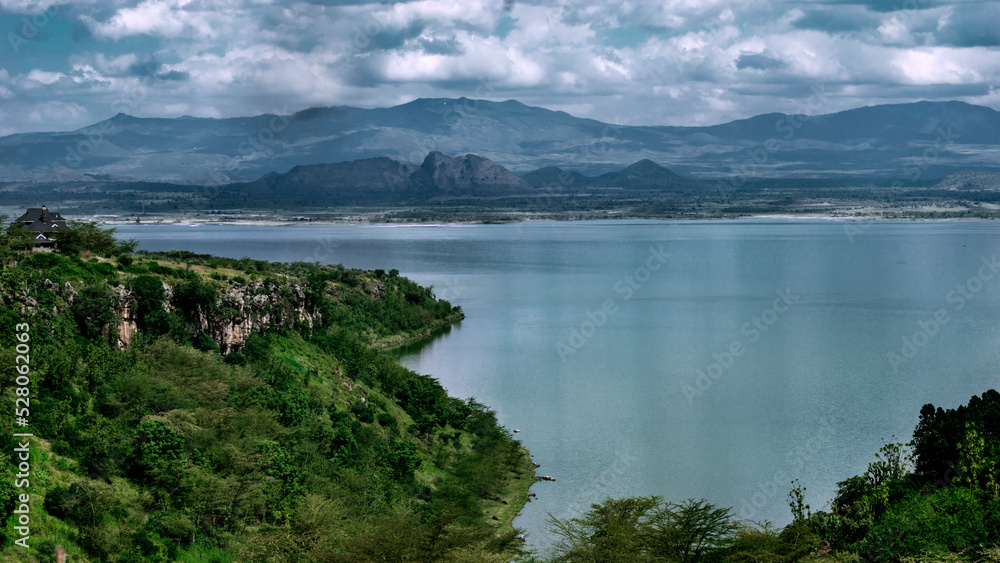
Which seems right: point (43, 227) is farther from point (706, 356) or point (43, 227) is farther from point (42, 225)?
point (706, 356)

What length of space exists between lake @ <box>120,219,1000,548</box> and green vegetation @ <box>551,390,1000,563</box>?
4.47 m

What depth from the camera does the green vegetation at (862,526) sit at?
23.2m

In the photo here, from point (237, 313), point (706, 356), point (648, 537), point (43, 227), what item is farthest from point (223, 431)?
point (706, 356)

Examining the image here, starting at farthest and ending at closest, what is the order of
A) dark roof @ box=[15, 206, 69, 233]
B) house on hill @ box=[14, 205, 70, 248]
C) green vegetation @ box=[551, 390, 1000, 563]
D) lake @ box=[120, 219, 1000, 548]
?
dark roof @ box=[15, 206, 69, 233] < house on hill @ box=[14, 205, 70, 248] < lake @ box=[120, 219, 1000, 548] < green vegetation @ box=[551, 390, 1000, 563]

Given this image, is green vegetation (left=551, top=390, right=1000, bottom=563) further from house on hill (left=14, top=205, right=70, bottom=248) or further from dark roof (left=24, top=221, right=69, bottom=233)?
dark roof (left=24, top=221, right=69, bottom=233)

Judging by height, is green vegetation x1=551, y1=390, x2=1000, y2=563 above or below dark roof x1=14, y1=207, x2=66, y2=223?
below

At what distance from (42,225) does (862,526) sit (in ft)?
113

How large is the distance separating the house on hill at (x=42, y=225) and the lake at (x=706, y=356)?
21.5 metres

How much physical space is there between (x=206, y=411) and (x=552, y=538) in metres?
12.2

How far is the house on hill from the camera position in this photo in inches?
1487

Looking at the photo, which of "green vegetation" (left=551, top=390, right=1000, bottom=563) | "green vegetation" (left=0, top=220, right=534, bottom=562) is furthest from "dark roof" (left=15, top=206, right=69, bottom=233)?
"green vegetation" (left=551, top=390, right=1000, bottom=563)

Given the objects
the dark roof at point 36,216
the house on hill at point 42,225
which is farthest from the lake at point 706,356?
the dark roof at point 36,216

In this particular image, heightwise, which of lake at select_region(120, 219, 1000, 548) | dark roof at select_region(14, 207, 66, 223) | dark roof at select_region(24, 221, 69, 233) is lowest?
lake at select_region(120, 219, 1000, 548)

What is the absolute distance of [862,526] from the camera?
2711 cm
